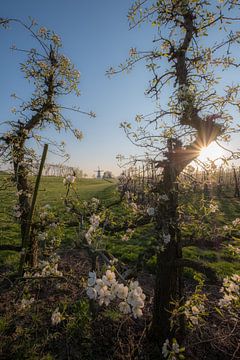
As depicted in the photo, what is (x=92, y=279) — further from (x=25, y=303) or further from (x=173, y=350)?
(x=25, y=303)

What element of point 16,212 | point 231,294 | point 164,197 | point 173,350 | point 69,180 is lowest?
point 173,350

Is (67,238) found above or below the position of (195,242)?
below

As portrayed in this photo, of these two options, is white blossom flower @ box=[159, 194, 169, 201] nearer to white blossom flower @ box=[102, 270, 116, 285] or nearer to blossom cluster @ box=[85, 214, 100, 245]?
blossom cluster @ box=[85, 214, 100, 245]

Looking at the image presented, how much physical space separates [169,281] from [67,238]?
31.9 ft

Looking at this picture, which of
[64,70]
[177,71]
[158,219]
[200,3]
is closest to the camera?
[158,219]

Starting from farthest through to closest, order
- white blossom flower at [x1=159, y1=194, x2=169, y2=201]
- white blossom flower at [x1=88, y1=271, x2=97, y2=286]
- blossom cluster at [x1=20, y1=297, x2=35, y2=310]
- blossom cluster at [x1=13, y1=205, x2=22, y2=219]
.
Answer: blossom cluster at [x1=13, y1=205, x2=22, y2=219] < blossom cluster at [x1=20, y1=297, x2=35, y2=310] < white blossom flower at [x1=159, y1=194, x2=169, y2=201] < white blossom flower at [x1=88, y1=271, x2=97, y2=286]

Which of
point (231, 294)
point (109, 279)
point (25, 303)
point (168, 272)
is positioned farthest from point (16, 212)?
point (231, 294)

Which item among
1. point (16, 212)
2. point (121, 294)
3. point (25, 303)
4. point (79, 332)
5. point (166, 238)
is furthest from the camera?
point (16, 212)

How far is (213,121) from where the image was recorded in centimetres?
455

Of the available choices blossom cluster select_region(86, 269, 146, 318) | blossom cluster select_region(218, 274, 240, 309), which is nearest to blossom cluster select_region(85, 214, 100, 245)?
blossom cluster select_region(86, 269, 146, 318)

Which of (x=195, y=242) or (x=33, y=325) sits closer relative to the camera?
(x=195, y=242)

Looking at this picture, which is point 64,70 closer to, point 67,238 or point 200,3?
point 200,3

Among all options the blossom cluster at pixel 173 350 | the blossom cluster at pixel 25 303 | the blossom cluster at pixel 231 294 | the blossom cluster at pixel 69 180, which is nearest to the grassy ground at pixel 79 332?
the blossom cluster at pixel 25 303

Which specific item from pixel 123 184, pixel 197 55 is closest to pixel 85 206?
pixel 123 184
